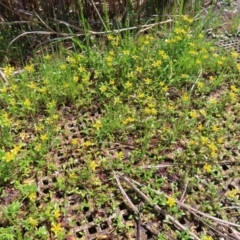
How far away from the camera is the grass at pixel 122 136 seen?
1.86 m

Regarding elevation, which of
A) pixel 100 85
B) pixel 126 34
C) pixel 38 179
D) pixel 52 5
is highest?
pixel 52 5

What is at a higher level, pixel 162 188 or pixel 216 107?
pixel 216 107

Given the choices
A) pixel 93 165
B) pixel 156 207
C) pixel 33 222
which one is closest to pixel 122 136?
pixel 93 165

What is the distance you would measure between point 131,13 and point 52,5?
720 millimetres

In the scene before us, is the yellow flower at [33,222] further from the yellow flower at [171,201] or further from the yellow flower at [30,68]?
the yellow flower at [30,68]

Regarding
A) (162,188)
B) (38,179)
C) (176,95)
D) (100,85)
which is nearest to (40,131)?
(38,179)

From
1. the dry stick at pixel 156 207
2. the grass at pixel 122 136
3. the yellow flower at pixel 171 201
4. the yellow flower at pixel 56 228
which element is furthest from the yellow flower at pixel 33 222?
the yellow flower at pixel 171 201

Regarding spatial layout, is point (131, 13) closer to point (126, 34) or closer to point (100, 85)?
point (126, 34)

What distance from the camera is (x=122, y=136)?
7.29ft

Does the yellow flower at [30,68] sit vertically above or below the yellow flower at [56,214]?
above

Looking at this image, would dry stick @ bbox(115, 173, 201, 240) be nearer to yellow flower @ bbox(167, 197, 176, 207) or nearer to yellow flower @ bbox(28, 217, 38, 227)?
yellow flower @ bbox(167, 197, 176, 207)

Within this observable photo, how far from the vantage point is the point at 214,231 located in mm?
1808

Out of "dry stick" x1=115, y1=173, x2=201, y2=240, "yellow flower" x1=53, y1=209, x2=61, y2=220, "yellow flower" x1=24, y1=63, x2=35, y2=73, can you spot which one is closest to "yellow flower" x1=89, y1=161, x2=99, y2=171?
"dry stick" x1=115, y1=173, x2=201, y2=240

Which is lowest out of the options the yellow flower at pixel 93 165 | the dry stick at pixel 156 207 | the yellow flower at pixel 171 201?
the dry stick at pixel 156 207
